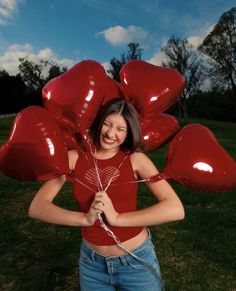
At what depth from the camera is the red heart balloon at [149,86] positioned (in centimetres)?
196

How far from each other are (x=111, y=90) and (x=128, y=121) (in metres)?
0.28

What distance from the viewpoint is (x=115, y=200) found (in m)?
1.75

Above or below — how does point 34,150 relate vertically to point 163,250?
above

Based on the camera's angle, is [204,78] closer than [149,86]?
No

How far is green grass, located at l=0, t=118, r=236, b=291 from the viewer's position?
10.9ft

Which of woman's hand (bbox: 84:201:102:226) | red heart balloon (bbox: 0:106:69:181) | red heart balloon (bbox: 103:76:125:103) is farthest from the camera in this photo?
red heart balloon (bbox: 103:76:125:103)

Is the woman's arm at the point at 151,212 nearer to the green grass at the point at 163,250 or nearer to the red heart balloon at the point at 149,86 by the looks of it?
the red heart balloon at the point at 149,86

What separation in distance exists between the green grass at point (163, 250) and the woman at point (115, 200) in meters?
1.56

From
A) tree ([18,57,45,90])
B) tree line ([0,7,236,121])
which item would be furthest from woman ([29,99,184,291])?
tree ([18,57,45,90])

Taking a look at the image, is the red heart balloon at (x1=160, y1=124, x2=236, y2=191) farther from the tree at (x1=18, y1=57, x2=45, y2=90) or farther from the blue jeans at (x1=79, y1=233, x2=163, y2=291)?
the tree at (x1=18, y1=57, x2=45, y2=90)

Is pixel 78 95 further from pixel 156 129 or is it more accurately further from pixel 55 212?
pixel 55 212

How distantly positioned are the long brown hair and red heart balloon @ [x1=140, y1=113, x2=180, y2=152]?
16 cm

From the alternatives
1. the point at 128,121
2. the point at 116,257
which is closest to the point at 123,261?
the point at 116,257

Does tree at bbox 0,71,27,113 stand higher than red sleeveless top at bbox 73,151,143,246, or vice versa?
red sleeveless top at bbox 73,151,143,246
